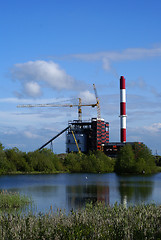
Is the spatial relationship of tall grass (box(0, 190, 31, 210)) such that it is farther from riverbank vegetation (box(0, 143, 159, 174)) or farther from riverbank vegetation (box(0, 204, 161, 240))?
riverbank vegetation (box(0, 143, 159, 174))

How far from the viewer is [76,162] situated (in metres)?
111

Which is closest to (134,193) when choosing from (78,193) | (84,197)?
(78,193)

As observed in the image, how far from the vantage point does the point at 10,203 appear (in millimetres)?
32781

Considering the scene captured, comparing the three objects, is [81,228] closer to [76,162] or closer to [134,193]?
[134,193]

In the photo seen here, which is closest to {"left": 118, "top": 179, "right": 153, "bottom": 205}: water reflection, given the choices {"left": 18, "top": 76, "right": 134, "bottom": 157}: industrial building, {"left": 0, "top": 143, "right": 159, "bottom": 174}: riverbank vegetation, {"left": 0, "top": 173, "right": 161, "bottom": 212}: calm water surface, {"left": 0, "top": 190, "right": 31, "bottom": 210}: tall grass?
{"left": 0, "top": 173, "right": 161, "bottom": 212}: calm water surface

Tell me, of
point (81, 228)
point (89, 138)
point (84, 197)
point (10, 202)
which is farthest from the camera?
point (89, 138)

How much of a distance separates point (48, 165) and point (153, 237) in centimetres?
8527

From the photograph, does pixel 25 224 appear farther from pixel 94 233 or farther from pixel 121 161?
pixel 121 161

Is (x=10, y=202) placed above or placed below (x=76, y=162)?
below

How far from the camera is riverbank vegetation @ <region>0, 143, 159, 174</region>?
97.9m

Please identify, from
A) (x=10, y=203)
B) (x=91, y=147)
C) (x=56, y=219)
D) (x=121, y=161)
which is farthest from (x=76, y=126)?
(x=56, y=219)

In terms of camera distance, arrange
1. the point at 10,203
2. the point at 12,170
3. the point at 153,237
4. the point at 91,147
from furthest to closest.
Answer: the point at 91,147, the point at 12,170, the point at 10,203, the point at 153,237

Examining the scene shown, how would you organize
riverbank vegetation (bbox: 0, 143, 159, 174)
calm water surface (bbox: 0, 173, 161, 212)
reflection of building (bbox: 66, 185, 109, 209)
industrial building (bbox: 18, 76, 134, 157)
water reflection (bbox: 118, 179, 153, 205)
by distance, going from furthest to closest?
1. industrial building (bbox: 18, 76, 134, 157)
2. riverbank vegetation (bbox: 0, 143, 159, 174)
3. water reflection (bbox: 118, 179, 153, 205)
4. calm water surface (bbox: 0, 173, 161, 212)
5. reflection of building (bbox: 66, 185, 109, 209)

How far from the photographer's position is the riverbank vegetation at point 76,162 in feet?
321
